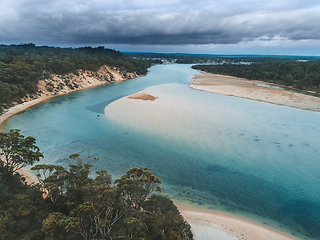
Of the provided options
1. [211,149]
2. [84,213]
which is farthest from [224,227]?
[211,149]

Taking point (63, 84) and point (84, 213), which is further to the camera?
point (63, 84)

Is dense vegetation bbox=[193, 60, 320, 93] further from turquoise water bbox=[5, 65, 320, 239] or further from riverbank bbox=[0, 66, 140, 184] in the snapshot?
riverbank bbox=[0, 66, 140, 184]

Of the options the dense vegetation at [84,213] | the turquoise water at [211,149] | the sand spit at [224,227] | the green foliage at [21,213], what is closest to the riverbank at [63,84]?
the turquoise water at [211,149]

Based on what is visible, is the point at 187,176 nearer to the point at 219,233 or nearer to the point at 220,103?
the point at 219,233

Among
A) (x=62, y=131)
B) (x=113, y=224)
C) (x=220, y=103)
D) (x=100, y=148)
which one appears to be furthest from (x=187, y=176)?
(x=220, y=103)

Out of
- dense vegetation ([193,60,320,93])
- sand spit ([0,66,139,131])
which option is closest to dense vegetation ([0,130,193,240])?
sand spit ([0,66,139,131])

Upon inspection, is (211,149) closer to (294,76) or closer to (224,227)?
(224,227)
